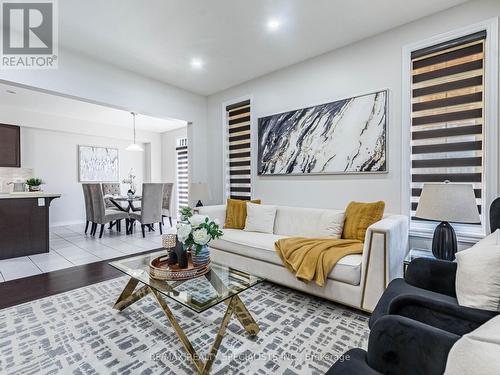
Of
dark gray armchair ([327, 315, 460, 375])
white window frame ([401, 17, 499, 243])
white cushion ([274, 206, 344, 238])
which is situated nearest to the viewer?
dark gray armchair ([327, 315, 460, 375])

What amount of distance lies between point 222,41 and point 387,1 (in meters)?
1.75

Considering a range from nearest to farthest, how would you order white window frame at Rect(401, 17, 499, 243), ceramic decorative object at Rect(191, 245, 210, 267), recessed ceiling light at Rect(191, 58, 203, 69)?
ceramic decorative object at Rect(191, 245, 210, 267) → white window frame at Rect(401, 17, 499, 243) → recessed ceiling light at Rect(191, 58, 203, 69)

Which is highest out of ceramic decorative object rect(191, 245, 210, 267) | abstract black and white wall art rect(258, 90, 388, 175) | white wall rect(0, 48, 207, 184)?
white wall rect(0, 48, 207, 184)

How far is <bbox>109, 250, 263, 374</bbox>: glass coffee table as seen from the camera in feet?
4.91

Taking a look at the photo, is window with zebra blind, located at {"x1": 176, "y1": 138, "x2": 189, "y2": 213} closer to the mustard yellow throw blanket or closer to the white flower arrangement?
the mustard yellow throw blanket

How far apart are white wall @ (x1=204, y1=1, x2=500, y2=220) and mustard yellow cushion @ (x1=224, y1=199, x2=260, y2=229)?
502 millimetres

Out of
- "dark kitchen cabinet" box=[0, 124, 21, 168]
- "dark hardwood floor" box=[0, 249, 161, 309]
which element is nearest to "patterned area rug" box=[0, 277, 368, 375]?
"dark hardwood floor" box=[0, 249, 161, 309]

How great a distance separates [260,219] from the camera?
334cm

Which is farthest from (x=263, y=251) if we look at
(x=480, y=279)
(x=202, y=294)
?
(x=480, y=279)

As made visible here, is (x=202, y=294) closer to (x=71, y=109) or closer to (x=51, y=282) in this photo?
(x=51, y=282)

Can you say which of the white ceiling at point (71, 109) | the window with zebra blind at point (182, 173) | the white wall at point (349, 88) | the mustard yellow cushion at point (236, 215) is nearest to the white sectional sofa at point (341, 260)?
the mustard yellow cushion at point (236, 215)

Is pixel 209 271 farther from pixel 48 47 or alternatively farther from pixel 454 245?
pixel 48 47

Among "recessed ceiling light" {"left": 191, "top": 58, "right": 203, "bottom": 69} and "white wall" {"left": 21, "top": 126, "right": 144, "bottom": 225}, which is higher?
"recessed ceiling light" {"left": 191, "top": 58, "right": 203, "bottom": 69}

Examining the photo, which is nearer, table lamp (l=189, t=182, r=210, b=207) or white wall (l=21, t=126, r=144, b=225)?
table lamp (l=189, t=182, r=210, b=207)
